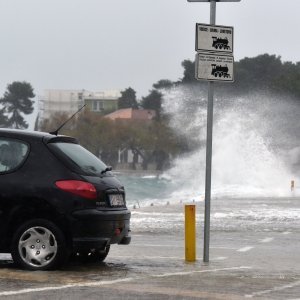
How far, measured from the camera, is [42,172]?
10.1m

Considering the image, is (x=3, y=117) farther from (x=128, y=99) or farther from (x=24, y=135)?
(x=24, y=135)

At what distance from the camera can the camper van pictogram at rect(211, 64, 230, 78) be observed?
38.0 ft

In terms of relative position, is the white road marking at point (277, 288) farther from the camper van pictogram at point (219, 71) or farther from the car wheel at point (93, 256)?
the camper van pictogram at point (219, 71)

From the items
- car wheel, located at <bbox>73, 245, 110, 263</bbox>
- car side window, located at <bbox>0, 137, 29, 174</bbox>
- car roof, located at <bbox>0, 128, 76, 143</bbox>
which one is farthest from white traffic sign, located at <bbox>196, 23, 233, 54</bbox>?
car wheel, located at <bbox>73, 245, 110, 263</bbox>

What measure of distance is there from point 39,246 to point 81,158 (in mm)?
1202

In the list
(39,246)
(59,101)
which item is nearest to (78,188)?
(39,246)

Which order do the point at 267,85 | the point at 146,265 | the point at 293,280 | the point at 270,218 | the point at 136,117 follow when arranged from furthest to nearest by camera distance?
the point at 136,117 < the point at 267,85 < the point at 270,218 < the point at 146,265 < the point at 293,280

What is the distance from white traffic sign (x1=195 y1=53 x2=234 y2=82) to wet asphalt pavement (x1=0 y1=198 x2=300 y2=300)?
7.99 ft

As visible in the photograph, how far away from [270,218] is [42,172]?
13700mm

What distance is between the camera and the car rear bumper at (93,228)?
391 inches

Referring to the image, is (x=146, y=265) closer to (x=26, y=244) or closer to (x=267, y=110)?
(x=26, y=244)

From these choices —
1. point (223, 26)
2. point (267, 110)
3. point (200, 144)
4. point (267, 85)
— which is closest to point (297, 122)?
point (267, 110)

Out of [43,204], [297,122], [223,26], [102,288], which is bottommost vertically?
[102,288]

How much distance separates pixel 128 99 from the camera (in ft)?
615
